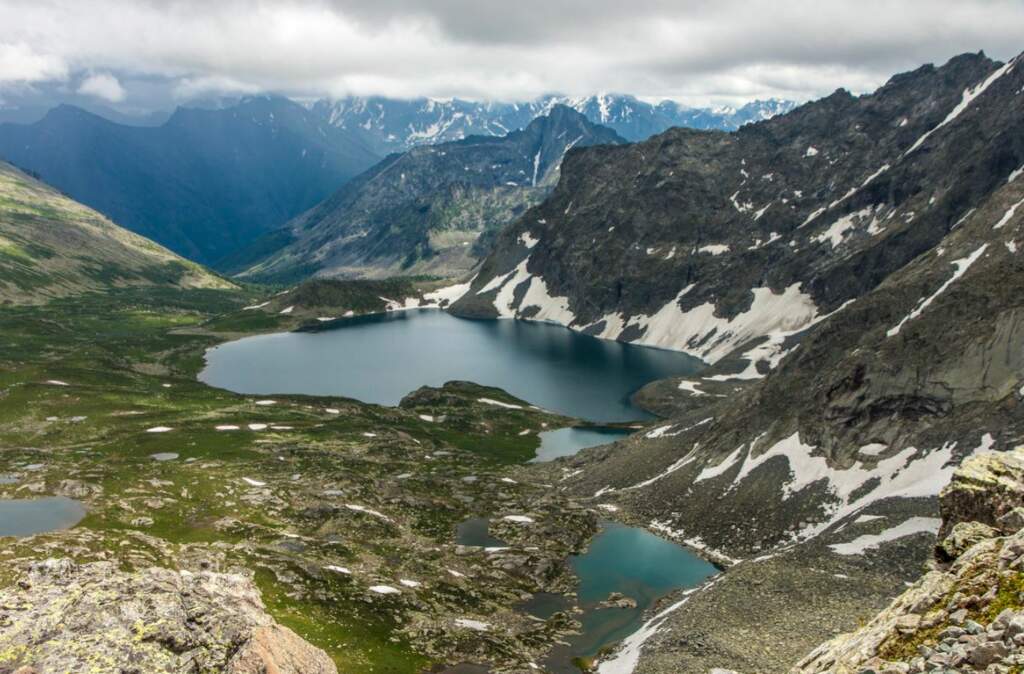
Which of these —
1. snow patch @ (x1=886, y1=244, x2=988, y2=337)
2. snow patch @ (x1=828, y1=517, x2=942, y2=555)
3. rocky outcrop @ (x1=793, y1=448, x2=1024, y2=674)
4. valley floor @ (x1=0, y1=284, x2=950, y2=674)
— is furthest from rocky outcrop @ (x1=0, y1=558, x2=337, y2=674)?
snow patch @ (x1=886, y1=244, x2=988, y2=337)

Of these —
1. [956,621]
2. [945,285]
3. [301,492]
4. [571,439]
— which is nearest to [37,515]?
[301,492]

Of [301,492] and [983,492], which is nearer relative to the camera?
[983,492]

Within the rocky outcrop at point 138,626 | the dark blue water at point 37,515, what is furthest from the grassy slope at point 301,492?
the rocky outcrop at point 138,626

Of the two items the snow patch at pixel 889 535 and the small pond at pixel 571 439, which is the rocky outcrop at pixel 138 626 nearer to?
the snow patch at pixel 889 535

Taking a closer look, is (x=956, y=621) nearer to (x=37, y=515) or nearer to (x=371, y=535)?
(x=371, y=535)

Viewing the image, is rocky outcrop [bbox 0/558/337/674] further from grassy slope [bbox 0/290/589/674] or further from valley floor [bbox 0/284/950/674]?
grassy slope [bbox 0/290/589/674]

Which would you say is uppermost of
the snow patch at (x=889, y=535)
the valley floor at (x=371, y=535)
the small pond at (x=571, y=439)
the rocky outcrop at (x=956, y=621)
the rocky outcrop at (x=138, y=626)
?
the rocky outcrop at (x=956, y=621)

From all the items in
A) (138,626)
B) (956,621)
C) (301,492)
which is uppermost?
(956,621)

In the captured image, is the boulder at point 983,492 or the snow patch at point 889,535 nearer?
the boulder at point 983,492
